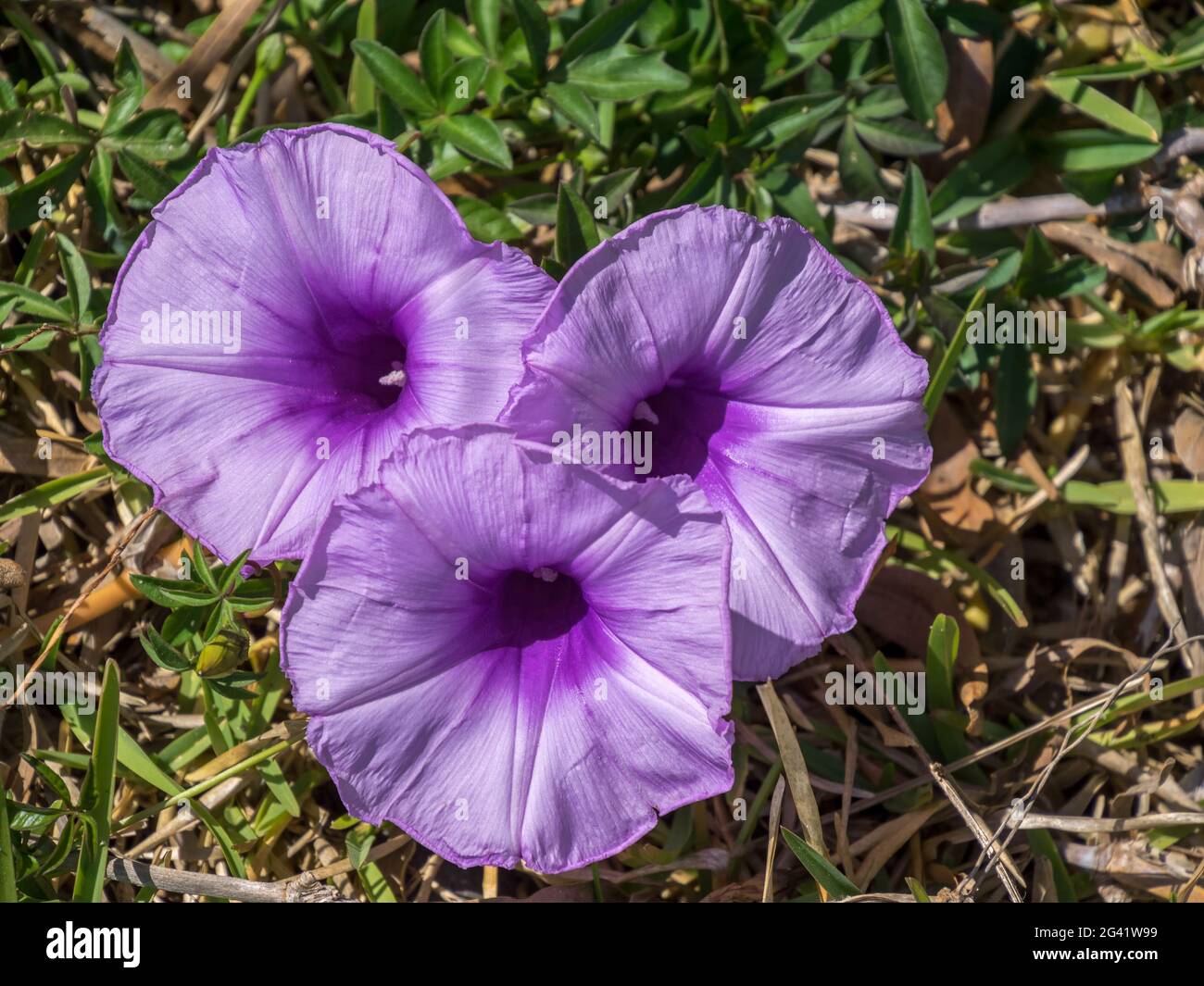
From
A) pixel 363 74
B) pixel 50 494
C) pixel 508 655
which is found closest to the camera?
pixel 508 655

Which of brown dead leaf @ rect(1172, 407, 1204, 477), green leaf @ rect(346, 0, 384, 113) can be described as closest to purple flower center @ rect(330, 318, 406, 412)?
green leaf @ rect(346, 0, 384, 113)

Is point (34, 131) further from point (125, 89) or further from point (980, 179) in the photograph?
point (980, 179)

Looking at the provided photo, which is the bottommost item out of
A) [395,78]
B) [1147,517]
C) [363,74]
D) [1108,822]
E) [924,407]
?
[1108,822]

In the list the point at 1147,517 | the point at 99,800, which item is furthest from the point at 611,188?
the point at 99,800
